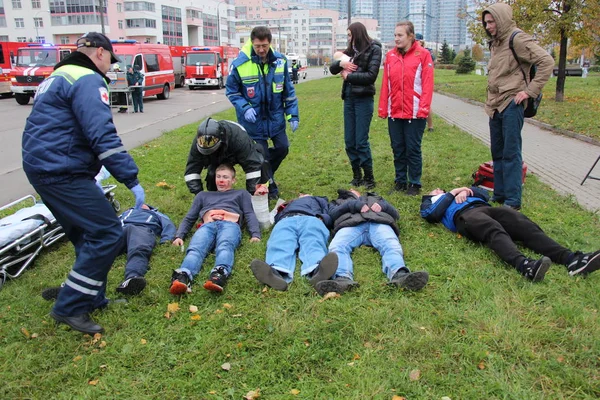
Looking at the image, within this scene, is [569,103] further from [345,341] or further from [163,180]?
[345,341]

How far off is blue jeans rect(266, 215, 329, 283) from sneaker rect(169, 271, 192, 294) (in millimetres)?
704

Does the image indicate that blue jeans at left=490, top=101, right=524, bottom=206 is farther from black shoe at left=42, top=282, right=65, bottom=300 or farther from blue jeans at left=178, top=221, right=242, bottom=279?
black shoe at left=42, top=282, right=65, bottom=300

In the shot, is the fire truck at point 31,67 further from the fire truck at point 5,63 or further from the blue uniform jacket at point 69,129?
the blue uniform jacket at point 69,129

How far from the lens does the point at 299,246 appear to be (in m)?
4.59

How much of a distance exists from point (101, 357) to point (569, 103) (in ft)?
60.8

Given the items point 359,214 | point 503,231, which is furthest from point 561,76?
point 359,214

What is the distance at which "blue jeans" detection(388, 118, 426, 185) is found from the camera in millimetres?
6406

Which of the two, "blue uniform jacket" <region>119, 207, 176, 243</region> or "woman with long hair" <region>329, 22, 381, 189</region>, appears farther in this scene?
"woman with long hair" <region>329, 22, 381, 189</region>

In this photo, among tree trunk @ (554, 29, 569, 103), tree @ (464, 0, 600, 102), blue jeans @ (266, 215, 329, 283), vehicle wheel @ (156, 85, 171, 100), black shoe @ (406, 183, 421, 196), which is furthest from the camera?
vehicle wheel @ (156, 85, 171, 100)

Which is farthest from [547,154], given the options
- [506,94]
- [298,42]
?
[298,42]

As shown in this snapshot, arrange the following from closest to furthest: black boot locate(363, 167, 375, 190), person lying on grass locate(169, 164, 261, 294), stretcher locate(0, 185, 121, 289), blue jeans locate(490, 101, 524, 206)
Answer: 1. person lying on grass locate(169, 164, 261, 294)
2. stretcher locate(0, 185, 121, 289)
3. blue jeans locate(490, 101, 524, 206)
4. black boot locate(363, 167, 375, 190)

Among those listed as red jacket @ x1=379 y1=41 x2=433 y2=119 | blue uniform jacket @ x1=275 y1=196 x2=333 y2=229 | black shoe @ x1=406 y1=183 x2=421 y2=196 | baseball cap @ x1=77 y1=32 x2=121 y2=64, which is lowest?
black shoe @ x1=406 y1=183 x2=421 y2=196

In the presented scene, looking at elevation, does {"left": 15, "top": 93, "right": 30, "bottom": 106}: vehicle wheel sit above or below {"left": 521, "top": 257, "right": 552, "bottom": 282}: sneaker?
above

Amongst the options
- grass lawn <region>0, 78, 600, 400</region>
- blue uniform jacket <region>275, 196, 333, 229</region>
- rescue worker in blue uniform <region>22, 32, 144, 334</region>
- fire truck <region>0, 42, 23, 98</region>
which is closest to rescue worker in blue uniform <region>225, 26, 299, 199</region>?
blue uniform jacket <region>275, 196, 333, 229</region>
